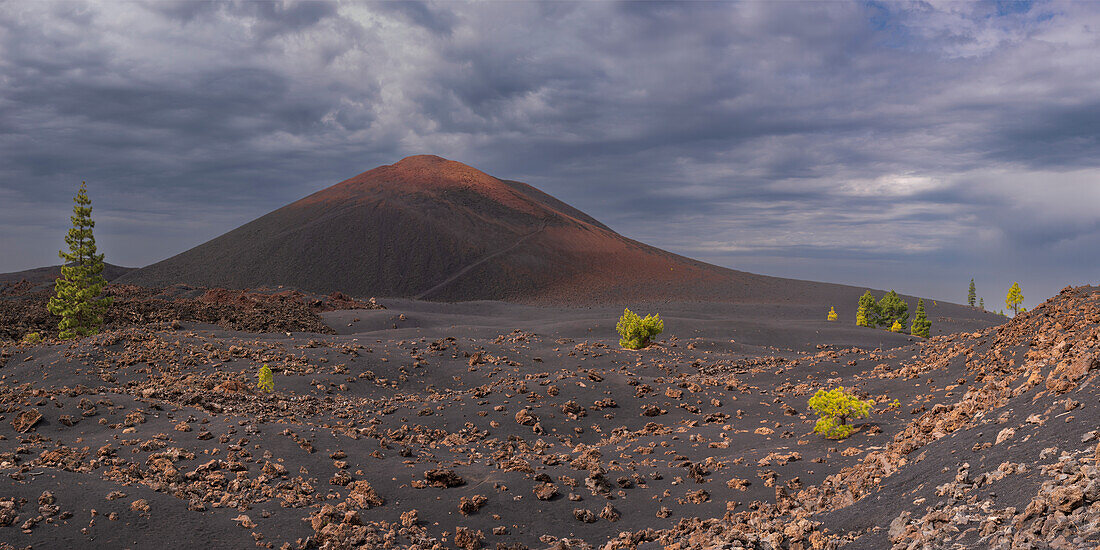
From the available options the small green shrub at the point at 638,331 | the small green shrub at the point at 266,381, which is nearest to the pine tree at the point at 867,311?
the small green shrub at the point at 638,331

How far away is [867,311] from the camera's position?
47188 millimetres

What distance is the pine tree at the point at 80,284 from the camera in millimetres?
29531

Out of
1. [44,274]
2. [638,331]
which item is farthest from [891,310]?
[44,274]

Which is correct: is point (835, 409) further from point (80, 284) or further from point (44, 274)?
point (44, 274)

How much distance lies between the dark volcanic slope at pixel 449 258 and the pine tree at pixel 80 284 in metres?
49.9

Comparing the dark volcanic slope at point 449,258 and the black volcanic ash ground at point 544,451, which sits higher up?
the dark volcanic slope at point 449,258

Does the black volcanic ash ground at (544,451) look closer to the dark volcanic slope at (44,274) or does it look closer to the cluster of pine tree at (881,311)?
the cluster of pine tree at (881,311)

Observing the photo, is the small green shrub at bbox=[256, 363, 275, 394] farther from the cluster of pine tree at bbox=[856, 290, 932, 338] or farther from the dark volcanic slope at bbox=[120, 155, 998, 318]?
the dark volcanic slope at bbox=[120, 155, 998, 318]

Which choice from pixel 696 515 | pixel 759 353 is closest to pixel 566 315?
pixel 759 353

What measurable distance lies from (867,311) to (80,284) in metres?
50.6

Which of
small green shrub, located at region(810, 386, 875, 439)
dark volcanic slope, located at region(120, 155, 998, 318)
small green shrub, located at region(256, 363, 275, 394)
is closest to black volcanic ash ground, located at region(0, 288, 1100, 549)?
small green shrub, located at region(810, 386, 875, 439)

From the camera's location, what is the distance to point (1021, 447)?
7.33m

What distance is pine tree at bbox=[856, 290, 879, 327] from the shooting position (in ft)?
152

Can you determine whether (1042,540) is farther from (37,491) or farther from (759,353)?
(759,353)
